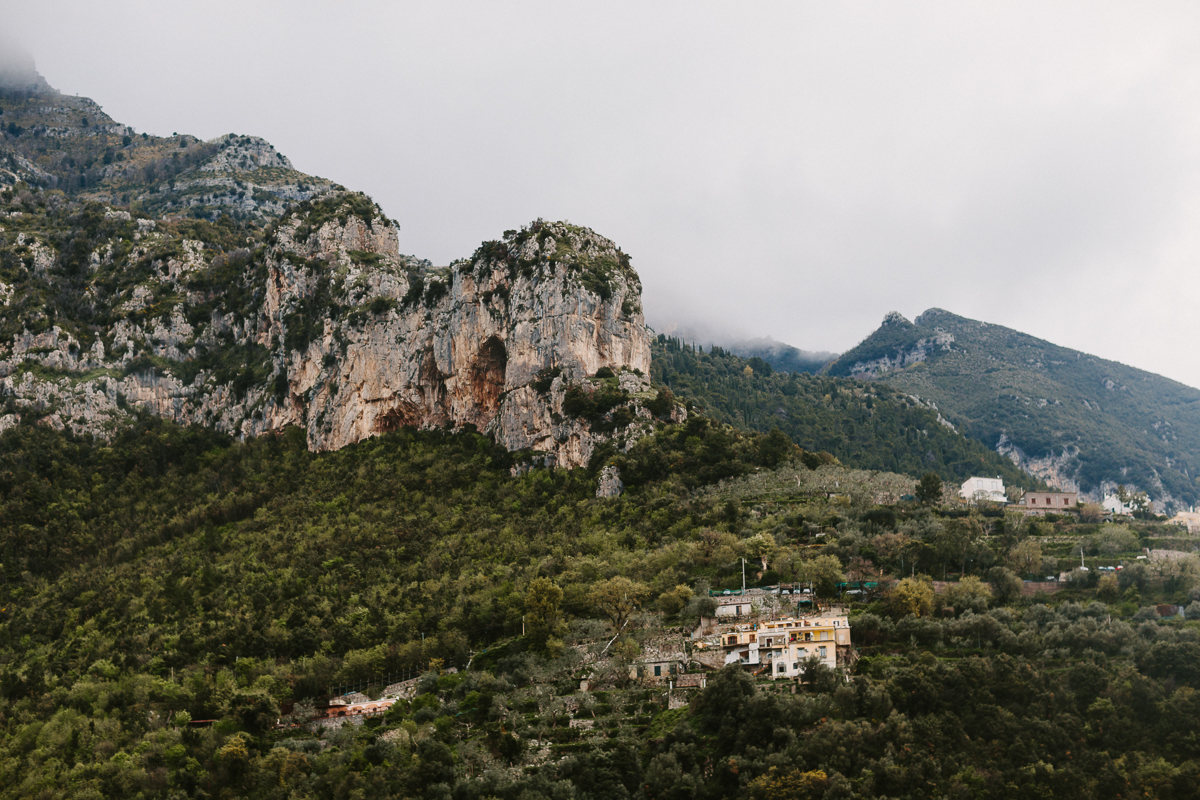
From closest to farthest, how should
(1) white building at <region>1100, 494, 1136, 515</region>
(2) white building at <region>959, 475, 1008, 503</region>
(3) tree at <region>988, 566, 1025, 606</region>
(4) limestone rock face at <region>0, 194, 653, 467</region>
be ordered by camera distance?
(3) tree at <region>988, 566, 1025, 606</region>
(4) limestone rock face at <region>0, 194, 653, 467</region>
(1) white building at <region>1100, 494, 1136, 515</region>
(2) white building at <region>959, 475, 1008, 503</region>

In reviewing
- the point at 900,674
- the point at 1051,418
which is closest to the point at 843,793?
the point at 900,674

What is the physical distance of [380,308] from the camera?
10906 cm

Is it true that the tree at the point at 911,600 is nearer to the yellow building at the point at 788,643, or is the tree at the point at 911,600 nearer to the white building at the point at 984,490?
the yellow building at the point at 788,643

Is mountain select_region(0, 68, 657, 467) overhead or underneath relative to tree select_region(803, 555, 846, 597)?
overhead

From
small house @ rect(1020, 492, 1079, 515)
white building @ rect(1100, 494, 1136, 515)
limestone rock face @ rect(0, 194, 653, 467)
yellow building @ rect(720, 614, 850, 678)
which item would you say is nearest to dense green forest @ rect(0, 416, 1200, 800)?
yellow building @ rect(720, 614, 850, 678)

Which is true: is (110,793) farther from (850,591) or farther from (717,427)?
(717,427)

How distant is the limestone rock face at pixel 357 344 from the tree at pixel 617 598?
25376 mm

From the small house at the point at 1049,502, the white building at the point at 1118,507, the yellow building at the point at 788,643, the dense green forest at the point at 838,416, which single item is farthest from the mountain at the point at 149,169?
the yellow building at the point at 788,643

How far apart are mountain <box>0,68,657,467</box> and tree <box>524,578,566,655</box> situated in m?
25.8

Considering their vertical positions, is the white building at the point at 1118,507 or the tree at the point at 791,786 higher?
the white building at the point at 1118,507

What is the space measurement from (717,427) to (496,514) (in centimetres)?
2394

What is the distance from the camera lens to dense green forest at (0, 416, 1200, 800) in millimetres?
48969

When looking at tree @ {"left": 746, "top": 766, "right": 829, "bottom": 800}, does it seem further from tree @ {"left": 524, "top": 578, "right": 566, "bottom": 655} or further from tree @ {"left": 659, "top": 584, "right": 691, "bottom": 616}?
Result: tree @ {"left": 524, "top": 578, "right": 566, "bottom": 655}

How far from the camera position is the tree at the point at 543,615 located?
A: 64438mm
